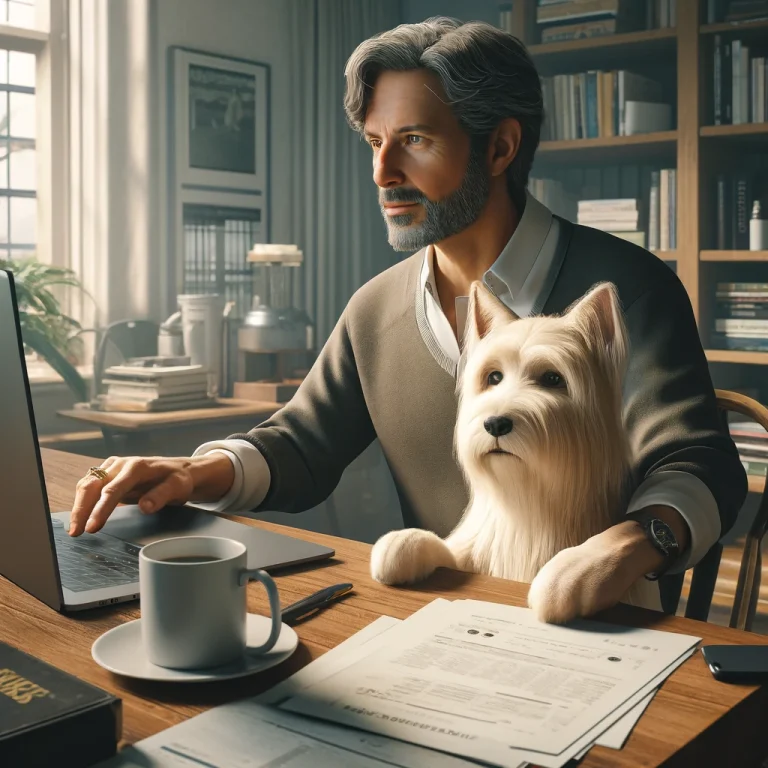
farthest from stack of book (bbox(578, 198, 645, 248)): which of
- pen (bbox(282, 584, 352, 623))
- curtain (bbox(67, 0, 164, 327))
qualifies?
pen (bbox(282, 584, 352, 623))

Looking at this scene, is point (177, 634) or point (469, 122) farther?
point (469, 122)

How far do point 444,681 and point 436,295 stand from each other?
34.3 inches

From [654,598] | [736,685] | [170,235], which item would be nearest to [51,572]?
[736,685]

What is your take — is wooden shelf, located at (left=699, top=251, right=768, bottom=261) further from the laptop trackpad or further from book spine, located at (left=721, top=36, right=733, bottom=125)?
the laptop trackpad

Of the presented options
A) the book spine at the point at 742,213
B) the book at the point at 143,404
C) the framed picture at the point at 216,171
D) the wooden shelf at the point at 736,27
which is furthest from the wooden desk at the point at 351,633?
the framed picture at the point at 216,171

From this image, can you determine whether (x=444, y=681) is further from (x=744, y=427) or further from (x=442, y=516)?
(x=744, y=427)

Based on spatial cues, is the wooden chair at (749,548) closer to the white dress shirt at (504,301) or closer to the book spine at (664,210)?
the white dress shirt at (504,301)

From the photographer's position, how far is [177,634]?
70 centimetres

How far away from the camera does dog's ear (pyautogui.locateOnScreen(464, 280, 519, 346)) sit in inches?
45.3

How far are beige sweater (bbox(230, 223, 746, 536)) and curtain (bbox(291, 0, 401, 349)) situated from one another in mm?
2578

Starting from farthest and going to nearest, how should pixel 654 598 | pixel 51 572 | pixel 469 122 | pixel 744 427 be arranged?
pixel 744 427 < pixel 469 122 < pixel 654 598 < pixel 51 572

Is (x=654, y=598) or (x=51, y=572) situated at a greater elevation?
(x=51, y=572)

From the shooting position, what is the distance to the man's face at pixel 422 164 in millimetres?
1433

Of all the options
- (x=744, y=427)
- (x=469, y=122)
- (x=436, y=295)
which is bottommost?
(x=744, y=427)
